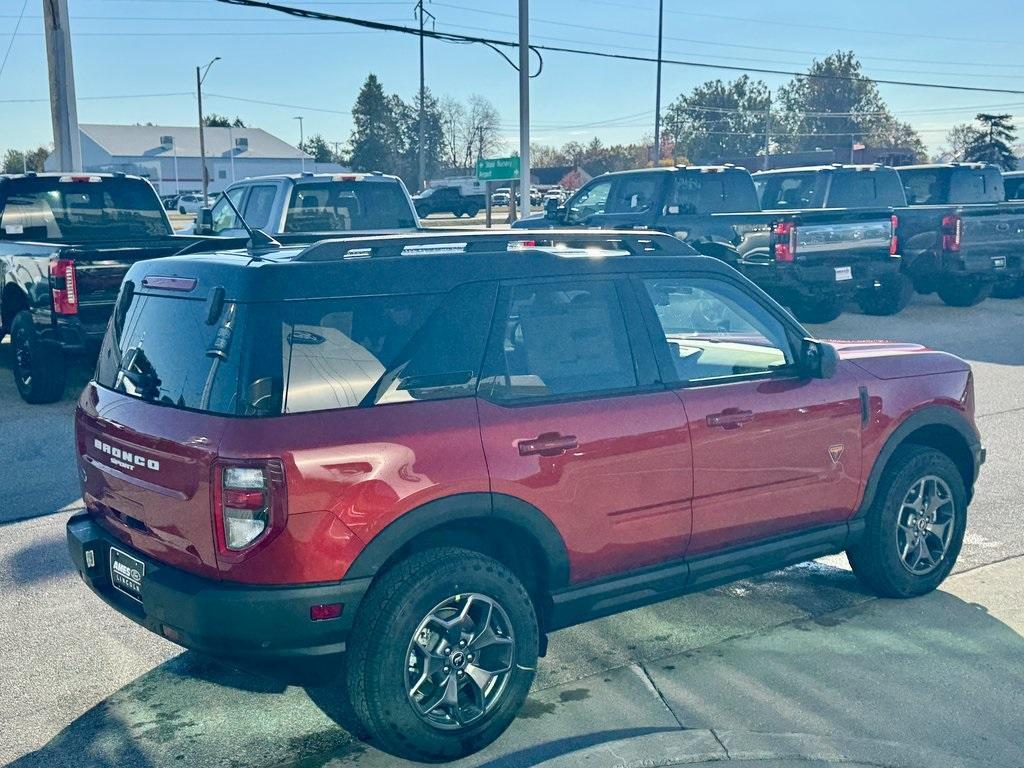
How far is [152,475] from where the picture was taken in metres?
3.84

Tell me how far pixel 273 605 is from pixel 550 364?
1408 mm

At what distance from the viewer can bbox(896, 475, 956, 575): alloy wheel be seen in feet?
17.7

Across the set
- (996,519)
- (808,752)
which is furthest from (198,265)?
(996,519)

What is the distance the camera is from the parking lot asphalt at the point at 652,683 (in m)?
4.03

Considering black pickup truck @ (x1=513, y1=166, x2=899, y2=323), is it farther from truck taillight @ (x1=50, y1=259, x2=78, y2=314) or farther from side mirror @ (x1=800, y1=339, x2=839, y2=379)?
side mirror @ (x1=800, y1=339, x2=839, y2=379)

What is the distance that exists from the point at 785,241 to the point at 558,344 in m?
10.6

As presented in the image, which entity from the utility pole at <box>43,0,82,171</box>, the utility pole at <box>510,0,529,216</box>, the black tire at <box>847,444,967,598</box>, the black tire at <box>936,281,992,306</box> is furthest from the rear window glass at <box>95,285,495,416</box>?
the utility pole at <box>510,0,529,216</box>

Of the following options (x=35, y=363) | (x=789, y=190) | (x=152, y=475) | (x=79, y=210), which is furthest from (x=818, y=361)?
(x=789, y=190)

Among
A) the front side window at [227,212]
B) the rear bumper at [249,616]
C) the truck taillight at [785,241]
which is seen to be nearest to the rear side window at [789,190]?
the truck taillight at [785,241]

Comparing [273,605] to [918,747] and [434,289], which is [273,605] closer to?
[434,289]

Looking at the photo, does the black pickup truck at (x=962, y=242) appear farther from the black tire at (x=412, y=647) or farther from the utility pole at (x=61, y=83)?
the black tire at (x=412, y=647)

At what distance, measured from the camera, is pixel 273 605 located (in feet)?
11.6

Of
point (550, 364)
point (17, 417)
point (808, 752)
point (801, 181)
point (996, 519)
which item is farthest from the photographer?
point (801, 181)

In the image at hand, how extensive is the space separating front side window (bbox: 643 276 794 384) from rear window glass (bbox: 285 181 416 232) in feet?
25.1
